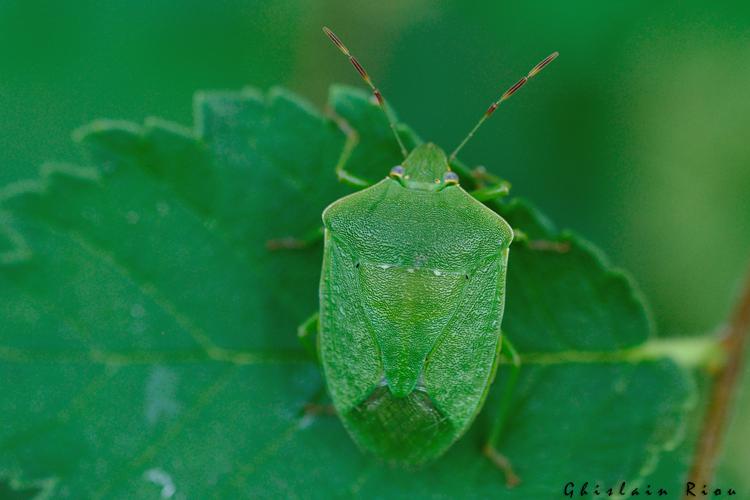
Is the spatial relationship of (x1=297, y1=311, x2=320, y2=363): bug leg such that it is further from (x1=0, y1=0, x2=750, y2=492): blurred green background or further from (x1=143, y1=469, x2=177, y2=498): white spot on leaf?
(x1=0, y1=0, x2=750, y2=492): blurred green background

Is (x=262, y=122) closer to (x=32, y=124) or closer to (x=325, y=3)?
(x=32, y=124)

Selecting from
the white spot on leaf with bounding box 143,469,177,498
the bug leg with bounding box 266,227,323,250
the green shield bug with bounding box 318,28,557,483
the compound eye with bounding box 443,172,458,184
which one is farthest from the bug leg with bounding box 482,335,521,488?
the white spot on leaf with bounding box 143,469,177,498

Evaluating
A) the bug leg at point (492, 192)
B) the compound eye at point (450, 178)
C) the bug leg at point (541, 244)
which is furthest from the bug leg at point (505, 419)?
the compound eye at point (450, 178)

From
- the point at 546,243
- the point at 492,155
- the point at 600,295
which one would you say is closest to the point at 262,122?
the point at 546,243

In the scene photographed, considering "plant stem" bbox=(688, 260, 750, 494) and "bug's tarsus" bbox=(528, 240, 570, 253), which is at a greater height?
"bug's tarsus" bbox=(528, 240, 570, 253)

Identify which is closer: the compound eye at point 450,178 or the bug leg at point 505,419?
the bug leg at point 505,419

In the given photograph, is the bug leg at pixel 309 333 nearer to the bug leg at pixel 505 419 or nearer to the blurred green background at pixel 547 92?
the bug leg at pixel 505 419

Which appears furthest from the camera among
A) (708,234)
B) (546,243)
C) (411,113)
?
(411,113)
